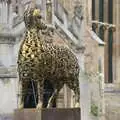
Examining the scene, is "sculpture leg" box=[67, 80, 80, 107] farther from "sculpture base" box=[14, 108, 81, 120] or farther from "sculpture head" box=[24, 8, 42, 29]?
"sculpture head" box=[24, 8, 42, 29]

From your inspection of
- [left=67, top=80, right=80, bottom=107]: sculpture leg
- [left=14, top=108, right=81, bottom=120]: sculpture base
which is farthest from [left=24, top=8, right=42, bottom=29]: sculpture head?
[left=14, top=108, right=81, bottom=120]: sculpture base

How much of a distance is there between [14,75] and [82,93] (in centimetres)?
352

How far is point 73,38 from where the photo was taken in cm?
2625

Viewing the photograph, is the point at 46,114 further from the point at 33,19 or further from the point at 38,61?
the point at 33,19

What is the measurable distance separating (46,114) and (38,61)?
1.19 meters

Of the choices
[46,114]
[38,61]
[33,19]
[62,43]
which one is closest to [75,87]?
[38,61]

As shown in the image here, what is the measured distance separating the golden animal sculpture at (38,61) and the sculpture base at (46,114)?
272 millimetres

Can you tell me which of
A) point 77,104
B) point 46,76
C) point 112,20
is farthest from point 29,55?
point 112,20

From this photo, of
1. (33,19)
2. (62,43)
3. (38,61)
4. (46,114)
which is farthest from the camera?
(62,43)

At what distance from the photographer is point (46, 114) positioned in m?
13.3

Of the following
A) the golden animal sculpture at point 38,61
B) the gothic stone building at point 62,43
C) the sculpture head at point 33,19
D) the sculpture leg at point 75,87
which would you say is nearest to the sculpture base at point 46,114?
the golden animal sculpture at point 38,61

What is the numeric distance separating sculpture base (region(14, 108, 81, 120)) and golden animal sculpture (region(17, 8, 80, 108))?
10.7 inches

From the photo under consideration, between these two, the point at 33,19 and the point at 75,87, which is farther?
the point at 75,87

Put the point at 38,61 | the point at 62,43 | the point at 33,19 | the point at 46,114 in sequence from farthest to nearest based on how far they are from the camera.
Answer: the point at 62,43
the point at 33,19
the point at 38,61
the point at 46,114
